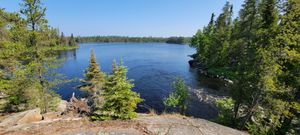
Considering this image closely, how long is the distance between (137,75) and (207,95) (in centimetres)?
1652

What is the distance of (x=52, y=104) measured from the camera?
1510 centimetres

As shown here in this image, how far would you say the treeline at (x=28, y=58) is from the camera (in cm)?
1134

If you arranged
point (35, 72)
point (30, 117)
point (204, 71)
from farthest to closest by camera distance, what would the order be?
1. point (204, 71)
2. point (35, 72)
3. point (30, 117)

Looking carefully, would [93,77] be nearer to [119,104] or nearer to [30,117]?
[30,117]

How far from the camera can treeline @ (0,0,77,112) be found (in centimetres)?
1134

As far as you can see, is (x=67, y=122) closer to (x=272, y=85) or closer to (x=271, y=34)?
(x=272, y=85)

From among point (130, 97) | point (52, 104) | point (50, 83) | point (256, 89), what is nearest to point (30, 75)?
point (50, 83)

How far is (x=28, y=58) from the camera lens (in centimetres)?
1232

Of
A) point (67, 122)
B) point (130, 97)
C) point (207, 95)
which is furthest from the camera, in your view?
point (207, 95)

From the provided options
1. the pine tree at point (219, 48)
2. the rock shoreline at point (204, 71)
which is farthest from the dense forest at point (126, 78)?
the pine tree at point (219, 48)

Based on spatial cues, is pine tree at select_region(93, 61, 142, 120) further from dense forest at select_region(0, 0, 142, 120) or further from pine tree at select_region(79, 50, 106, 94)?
pine tree at select_region(79, 50, 106, 94)

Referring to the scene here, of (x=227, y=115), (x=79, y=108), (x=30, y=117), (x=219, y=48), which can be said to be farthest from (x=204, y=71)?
(x=30, y=117)

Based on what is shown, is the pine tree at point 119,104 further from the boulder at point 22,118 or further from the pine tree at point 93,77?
the pine tree at point 93,77

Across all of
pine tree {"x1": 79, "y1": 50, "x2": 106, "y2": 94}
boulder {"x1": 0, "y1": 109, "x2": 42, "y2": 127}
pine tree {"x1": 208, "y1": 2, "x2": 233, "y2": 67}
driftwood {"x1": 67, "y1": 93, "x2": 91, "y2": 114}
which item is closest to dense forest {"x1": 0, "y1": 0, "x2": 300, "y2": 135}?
driftwood {"x1": 67, "y1": 93, "x2": 91, "y2": 114}
